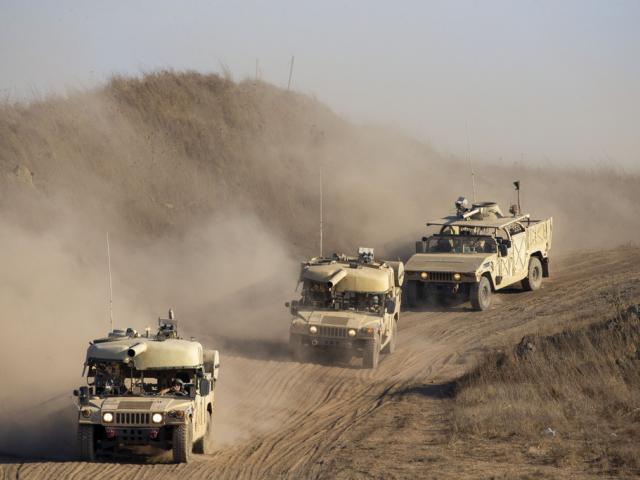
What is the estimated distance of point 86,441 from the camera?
1512 cm

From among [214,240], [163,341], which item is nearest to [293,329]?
[163,341]

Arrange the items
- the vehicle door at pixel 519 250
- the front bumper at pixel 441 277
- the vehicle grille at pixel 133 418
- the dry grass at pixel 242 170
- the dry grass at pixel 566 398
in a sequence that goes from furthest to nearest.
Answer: the dry grass at pixel 242 170 < the vehicle door at pixel 519 250 < the front bumper at pixel 441 277 < the dry grass at pixel 566 398 < the vehicle grille at pixel 133 418

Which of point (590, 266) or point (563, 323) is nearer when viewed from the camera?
point (563, 323)

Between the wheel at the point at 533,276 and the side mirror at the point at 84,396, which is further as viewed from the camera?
the wheel at the point at 533,276

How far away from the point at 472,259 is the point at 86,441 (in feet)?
49.2

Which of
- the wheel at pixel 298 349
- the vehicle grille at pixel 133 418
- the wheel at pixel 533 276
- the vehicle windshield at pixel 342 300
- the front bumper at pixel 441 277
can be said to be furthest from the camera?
the wheel at pixel 533 276

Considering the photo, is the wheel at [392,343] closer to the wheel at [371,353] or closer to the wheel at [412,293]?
the wheel at [371,353]

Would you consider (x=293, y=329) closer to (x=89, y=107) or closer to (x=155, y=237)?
(x=155, y=237)

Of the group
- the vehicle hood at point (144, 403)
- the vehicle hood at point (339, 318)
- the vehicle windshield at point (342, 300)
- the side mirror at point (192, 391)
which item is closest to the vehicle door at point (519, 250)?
the vehicle windshield at point (342, 300)

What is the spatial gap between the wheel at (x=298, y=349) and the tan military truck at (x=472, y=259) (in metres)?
5.65

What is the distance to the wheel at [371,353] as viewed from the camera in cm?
2256

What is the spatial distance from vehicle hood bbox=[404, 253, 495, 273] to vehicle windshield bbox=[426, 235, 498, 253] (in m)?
0.27

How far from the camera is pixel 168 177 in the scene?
39.5m

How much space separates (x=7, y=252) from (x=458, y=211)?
38.2ft
